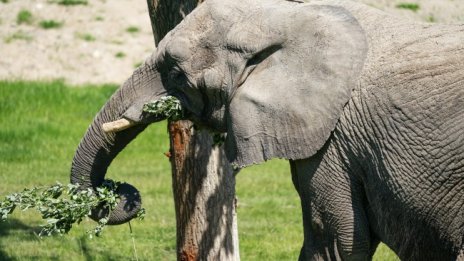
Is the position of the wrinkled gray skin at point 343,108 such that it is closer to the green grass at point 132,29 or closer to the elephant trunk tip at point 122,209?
the elephant trunk tip at point 122,209

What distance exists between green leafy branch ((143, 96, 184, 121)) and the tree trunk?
1.37 metres

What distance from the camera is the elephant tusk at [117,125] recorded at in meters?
6.34

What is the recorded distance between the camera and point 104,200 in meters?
6.65

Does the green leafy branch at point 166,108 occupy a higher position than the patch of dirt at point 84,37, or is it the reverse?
the green leafy branch at point 166,108

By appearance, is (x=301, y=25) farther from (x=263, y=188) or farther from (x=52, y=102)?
(x=52, y=102)

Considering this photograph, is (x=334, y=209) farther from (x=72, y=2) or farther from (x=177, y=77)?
(x=72, y=2)

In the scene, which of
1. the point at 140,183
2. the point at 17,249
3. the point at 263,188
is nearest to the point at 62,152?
the point at 140,183

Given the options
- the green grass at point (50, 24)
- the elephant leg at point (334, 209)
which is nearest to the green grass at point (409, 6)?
the green grass at point (50, 24)

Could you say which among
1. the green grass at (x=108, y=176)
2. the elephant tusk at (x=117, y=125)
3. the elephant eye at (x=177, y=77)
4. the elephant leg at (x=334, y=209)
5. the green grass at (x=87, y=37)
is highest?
the elephant eye at (x=177, y=77)

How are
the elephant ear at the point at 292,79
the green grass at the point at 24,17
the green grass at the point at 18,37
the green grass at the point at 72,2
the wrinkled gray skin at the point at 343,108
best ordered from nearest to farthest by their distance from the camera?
1. the wrinkled gray skin at the point at 343,108
2. the elephant ear at the point at 292,79
3. the green grass at the point at 18,37
4. the green grass at the point at 24,17
5. the green grass at the point at 72,2

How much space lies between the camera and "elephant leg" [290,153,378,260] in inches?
230

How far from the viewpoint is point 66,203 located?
6.72 metres

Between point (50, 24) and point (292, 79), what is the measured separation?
1370 cm

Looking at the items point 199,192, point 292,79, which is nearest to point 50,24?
point 199,192
